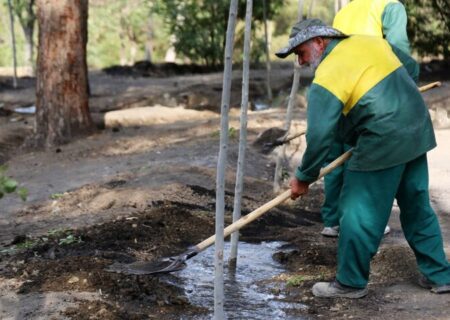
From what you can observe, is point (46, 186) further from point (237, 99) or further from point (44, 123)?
point (237, 99)

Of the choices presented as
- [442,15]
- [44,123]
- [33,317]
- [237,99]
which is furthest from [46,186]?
[442,15]

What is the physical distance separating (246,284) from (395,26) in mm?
2177

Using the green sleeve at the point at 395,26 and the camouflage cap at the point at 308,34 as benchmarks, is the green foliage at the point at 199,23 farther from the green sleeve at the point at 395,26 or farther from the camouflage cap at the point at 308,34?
the camouflage cap at the point at 308,34

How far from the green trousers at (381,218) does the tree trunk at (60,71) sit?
7690 mm

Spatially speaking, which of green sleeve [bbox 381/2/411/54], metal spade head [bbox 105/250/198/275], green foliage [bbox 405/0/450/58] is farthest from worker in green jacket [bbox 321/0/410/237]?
green foliage [bbox 405/0/450/58]

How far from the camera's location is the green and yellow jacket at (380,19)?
527 cm

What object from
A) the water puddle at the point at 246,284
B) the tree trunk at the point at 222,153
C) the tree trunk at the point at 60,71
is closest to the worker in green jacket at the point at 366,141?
the water puddle at the point at 246,284

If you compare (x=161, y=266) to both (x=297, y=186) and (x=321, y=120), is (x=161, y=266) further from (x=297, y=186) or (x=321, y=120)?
(x=321, y=120)

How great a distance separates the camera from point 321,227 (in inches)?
253

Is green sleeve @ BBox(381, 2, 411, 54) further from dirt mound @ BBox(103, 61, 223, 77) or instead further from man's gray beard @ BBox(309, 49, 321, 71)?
dirt mound @ BBox(103, 61, 223, 77)

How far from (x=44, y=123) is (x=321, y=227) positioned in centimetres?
616

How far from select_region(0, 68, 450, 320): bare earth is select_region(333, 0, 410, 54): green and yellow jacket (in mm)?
1579

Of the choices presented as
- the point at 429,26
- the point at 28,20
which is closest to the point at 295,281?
the point at 429,26

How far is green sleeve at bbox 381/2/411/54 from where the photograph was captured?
5199mm
